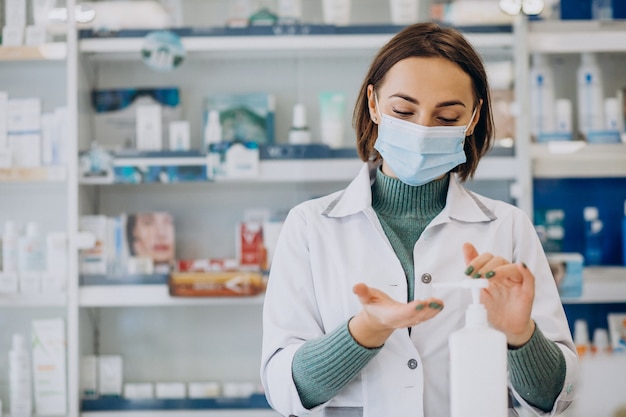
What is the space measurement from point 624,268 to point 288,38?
135 centimetres

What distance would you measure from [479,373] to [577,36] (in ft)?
6.73

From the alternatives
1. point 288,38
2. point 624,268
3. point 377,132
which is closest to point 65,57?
point 288,38

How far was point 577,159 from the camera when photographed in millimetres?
2656

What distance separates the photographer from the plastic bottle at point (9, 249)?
264 centimetres

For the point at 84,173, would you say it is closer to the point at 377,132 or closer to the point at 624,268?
the point at 377,132

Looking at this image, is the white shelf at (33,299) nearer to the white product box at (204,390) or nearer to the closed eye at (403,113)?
the white product box at (204,390)

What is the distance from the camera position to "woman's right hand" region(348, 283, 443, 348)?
866 millimetres

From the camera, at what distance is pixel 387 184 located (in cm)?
126

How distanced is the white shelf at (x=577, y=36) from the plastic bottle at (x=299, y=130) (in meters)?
0.78

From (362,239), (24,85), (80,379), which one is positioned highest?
(24,85)

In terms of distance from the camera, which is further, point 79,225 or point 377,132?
point 79,225

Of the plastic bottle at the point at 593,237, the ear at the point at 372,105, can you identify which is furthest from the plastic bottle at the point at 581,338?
the ear at the point at 372,105

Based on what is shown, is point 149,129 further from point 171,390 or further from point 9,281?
point 171,390

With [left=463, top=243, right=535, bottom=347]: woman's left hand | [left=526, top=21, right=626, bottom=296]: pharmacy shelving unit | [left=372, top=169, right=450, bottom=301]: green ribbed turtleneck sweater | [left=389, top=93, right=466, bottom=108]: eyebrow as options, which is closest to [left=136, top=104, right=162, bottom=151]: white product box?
[left=526, top=21, right=626, bottom=296]: pharmacy shelving unit
